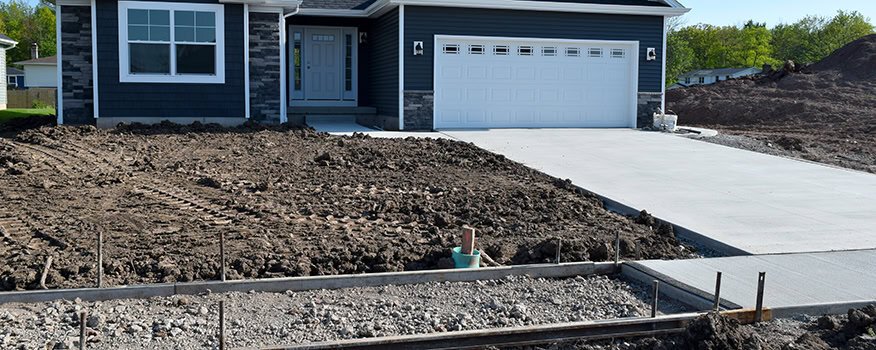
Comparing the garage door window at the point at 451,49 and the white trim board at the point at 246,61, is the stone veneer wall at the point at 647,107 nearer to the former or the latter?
the garage door window at the point at 451,49

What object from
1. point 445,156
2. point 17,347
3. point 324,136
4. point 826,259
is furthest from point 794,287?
point 324,136

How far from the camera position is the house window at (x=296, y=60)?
2116 cm

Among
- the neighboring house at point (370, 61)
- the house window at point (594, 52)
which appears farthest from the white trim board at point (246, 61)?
the house window at point (594, 52)

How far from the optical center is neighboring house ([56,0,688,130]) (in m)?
16.9

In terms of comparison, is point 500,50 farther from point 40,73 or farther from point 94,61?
point 40,73

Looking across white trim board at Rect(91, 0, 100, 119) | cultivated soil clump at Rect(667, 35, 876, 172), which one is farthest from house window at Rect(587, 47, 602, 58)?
white trim board at Rect(91, 0, 100, 119)

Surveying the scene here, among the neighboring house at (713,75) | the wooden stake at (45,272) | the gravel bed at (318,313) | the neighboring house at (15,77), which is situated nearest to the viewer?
the gravel bed at (318,313)

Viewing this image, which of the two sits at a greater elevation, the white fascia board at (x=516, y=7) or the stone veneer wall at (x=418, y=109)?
the white fascia board at (x=516, y=7)

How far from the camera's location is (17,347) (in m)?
4.63

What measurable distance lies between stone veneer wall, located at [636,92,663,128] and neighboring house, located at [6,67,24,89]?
4635cm

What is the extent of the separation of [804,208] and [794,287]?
13.0 ft

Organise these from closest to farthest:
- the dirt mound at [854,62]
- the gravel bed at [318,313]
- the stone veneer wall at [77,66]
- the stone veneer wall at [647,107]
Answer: the gravel bed at [318,313] < the stone veneer wall at [77,66] < the stone veneer wall at [647,107] < the dirt mound at [854,62]

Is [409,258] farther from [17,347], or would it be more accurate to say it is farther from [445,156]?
[445,156]

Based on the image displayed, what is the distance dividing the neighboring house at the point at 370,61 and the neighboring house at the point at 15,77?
40.9 m
